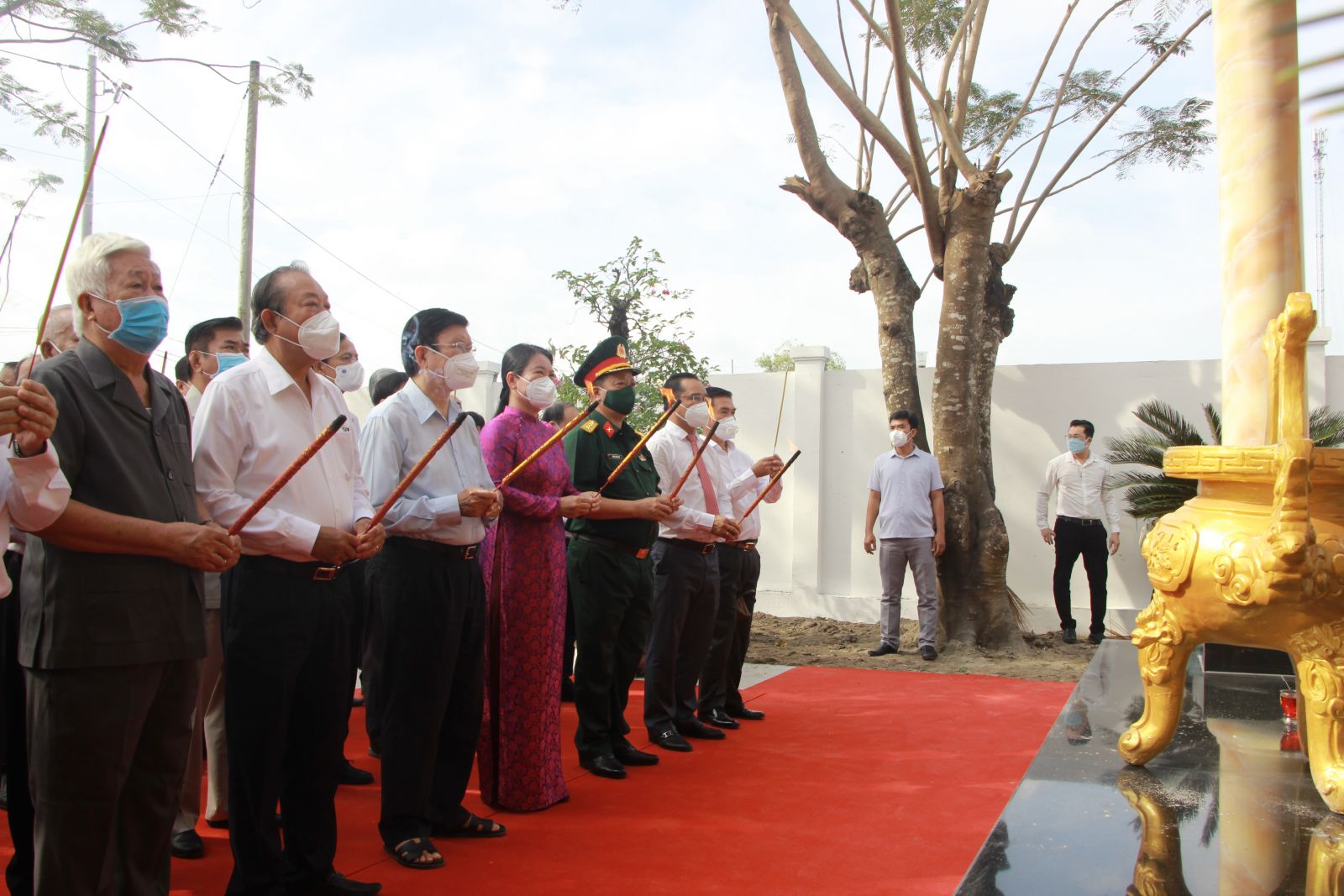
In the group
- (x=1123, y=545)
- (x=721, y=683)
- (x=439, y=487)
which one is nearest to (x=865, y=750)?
(x=721, y=683)

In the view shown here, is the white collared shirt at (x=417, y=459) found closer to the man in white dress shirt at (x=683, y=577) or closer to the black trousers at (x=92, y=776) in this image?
the black trousers at (x=92, y=776)

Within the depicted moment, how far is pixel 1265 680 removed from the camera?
3949 millimetres

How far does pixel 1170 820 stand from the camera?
231 centimetres

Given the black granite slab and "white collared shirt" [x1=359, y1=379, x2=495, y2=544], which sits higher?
"white collared shirt" [x1=359, y1=379, x2=495, y2=544]

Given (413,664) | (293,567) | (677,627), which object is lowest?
(677,627)

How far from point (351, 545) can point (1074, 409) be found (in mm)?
6853

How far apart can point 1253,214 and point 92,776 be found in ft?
9.78

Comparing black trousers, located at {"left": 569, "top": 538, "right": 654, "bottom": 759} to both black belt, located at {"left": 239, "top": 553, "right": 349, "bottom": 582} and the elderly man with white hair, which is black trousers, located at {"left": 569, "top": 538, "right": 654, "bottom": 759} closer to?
black belt, located at {"left": 239, "top": 553, "right": 349, "bottom": 582}

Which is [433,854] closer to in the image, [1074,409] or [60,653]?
[60,653]

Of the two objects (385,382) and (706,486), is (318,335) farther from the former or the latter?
Answer: (385,382)

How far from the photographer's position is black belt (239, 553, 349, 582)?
2355 mm

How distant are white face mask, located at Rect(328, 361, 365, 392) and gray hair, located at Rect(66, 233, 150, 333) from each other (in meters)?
1.83

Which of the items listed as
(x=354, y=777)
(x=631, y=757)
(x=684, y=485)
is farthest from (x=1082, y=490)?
(x=354, y=777)

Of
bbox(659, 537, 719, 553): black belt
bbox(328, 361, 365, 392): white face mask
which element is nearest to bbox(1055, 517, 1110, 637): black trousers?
bbox(659, 537, 719, 553): black belt
